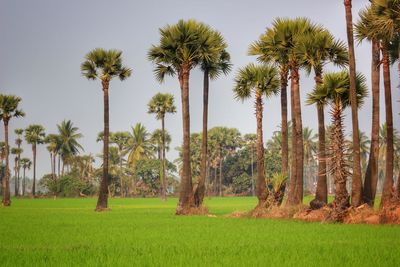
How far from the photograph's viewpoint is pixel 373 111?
106ft

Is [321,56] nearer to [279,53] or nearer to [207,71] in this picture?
[279,53]

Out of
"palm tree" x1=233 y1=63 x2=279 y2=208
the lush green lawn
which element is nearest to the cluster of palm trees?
"palm tree" x1=233 y1=63 x2=279 y2=208

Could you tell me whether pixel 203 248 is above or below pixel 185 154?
below

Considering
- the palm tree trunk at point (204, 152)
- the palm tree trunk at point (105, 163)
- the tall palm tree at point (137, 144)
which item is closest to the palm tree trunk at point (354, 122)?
the palm tree trunk at point (204, 152)

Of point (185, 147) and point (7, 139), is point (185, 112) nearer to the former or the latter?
point (185, 147)

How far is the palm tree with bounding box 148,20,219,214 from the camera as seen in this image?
1708 inches

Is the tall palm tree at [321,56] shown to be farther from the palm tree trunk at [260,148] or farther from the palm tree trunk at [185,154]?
the palm tree trunk at [185,154]

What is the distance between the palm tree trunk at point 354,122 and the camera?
100 feet

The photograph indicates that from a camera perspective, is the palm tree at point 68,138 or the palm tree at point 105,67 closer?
the palm tree at point 105,67

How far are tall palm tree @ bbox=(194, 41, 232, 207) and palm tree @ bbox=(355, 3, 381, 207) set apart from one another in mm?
13767

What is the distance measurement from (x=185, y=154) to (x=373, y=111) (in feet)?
54.1

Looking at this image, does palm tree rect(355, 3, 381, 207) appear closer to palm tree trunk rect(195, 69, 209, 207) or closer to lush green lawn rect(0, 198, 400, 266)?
lush green lawn rect(0, 198, 400, 266)

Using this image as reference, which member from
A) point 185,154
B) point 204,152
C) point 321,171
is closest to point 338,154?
point 321,171

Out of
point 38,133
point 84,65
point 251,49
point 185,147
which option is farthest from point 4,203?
point 38,133
